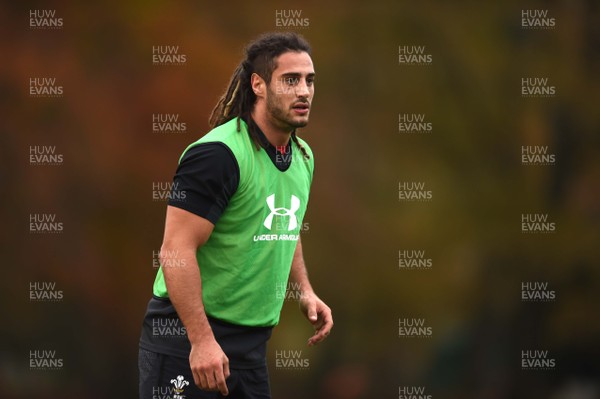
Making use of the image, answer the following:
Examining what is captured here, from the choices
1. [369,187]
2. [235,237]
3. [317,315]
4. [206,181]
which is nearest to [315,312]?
[317,315]

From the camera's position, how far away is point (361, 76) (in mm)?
6602

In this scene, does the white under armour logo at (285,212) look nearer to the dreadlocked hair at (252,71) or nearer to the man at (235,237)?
the man at (235,237)

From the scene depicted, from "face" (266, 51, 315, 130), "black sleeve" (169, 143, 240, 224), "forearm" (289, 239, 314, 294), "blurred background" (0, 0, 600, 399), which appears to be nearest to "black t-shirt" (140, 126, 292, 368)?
"black sleeve" (169, 143, 240, 224)

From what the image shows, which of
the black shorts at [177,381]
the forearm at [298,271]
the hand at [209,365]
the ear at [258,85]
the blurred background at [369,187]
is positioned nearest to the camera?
the hand at [209,365]

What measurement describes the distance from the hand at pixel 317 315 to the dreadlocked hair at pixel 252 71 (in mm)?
787

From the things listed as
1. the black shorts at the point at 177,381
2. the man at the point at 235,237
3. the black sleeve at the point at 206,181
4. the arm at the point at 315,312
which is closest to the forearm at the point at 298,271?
the arm at the point at 315,312

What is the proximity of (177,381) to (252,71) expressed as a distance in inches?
51.3

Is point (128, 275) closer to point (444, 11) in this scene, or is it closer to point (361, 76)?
point (361, 76)

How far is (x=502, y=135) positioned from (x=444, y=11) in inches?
36.6

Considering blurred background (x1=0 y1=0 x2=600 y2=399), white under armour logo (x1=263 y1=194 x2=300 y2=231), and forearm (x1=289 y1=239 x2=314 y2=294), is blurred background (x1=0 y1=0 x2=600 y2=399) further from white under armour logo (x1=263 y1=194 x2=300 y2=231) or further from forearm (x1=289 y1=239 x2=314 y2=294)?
white under armour logo (x1=263 y1=194 x2=300 y2=231)

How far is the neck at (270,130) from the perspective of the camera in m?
3.94

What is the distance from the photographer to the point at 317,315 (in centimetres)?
421

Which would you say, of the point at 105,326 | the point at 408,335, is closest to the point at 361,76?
the point at 408,335

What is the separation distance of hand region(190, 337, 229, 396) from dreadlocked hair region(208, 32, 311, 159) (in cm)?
90
